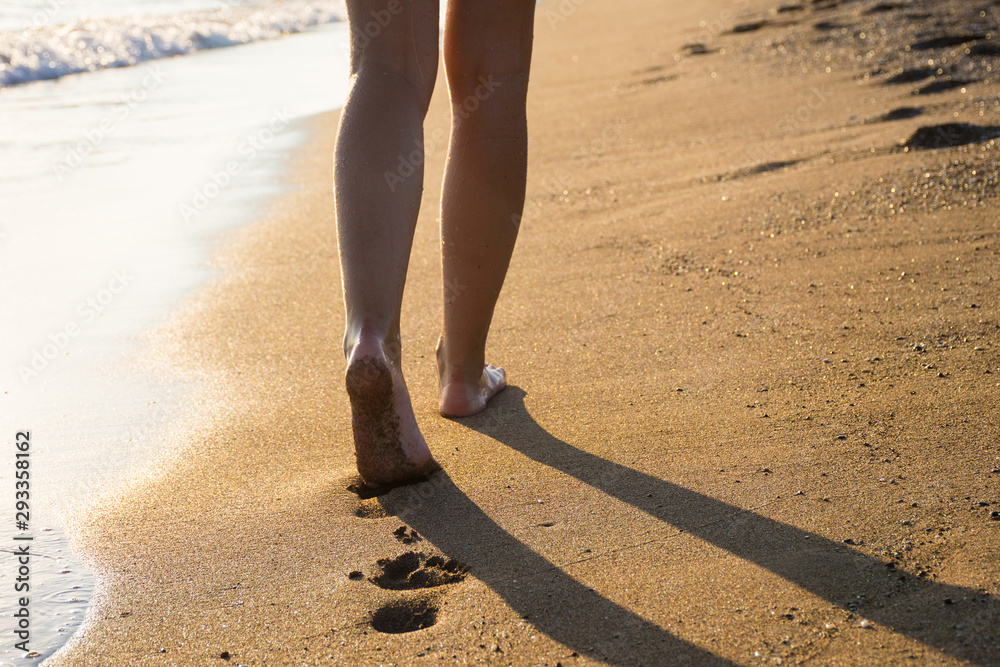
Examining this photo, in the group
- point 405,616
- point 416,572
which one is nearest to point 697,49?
point 416,572

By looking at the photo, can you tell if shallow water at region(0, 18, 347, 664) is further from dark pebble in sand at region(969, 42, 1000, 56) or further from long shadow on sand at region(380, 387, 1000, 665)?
dark pebble in sand at region(969, 42, 1000, 56)

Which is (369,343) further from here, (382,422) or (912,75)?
(912,75)

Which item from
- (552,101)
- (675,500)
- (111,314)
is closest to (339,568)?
(675,500)

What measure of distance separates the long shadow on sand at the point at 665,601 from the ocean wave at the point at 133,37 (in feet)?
21.4

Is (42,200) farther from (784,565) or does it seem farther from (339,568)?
(784,565)

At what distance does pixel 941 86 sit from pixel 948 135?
907 millimetres

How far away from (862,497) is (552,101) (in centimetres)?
418

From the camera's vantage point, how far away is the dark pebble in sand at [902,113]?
151 inches

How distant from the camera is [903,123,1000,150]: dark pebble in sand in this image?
11.0ft

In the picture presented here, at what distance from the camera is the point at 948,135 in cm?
339

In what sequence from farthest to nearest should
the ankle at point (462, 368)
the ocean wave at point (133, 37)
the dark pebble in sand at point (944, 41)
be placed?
1. the ocean wave at point (133, 37)
2. the dark pebble in sand at point (944, 41)
3. the ankle at point (462, 368)

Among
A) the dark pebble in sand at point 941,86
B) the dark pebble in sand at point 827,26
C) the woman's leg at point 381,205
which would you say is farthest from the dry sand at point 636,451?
the dark pebble in sand at point 827,26

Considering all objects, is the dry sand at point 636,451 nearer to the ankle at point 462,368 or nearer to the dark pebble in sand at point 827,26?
the ankle at point 462,368

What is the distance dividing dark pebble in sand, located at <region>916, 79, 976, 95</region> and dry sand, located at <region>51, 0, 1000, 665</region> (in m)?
0.56
